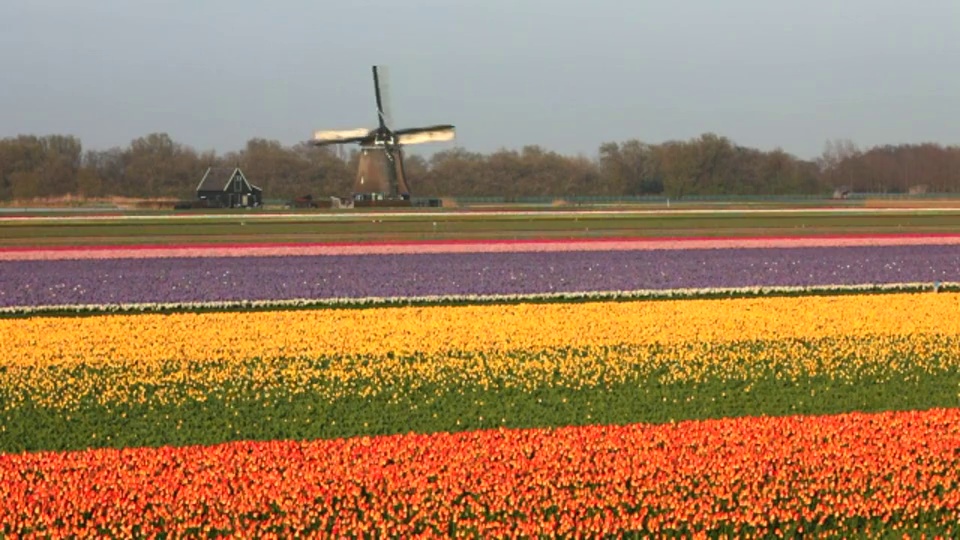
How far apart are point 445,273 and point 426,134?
46359mm

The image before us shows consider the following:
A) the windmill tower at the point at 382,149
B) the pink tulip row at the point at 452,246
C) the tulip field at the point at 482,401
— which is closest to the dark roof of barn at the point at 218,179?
the windmill tower at the point at 382,149

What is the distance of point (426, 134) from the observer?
7375 cm

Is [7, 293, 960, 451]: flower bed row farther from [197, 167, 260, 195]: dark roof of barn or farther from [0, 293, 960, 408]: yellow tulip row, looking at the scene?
[197, 167, 260, 195]: dark roof of barn

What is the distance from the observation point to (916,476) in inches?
391

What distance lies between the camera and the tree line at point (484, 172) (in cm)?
10662

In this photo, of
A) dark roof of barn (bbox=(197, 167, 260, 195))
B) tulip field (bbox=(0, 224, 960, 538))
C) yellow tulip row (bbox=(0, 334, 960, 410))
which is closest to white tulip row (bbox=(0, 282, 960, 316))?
tulip field (bbox=(0, 224, 960, 538))

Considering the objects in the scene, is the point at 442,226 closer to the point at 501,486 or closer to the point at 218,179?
the point at 501,486

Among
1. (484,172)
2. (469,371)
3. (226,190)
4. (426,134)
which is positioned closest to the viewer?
(469,371)

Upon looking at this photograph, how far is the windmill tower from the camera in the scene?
73.8 m

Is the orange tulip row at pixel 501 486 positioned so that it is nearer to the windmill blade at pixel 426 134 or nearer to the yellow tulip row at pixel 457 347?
the yellow tulip row at pixel 457 347

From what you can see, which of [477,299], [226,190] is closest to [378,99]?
[226,190]

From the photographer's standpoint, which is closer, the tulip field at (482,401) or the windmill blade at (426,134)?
the tulip field at (482,401)

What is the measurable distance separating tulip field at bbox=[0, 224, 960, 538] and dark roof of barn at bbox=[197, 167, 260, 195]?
6780 centimetres

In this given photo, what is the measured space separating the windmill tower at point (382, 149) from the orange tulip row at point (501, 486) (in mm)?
62614
